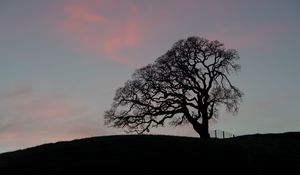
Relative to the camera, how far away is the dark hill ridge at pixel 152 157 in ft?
161

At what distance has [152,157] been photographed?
51.3 meters

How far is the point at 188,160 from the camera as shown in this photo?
50625mm

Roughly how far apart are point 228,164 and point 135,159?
725 cm

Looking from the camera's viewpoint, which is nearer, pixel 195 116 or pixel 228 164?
pixel 228 164

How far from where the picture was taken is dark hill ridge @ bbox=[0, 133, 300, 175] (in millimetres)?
48969

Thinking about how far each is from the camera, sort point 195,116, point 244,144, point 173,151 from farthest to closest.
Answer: point 195,116 → point 244,144 → point 173,151

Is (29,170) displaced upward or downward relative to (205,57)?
downward

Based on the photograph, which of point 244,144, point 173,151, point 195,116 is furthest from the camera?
point 195,116

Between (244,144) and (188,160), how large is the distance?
9.66 meters

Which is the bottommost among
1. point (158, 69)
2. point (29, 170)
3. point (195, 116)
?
point (29, 170)

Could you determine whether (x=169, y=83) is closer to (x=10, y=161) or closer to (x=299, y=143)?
(x=299, y=143)

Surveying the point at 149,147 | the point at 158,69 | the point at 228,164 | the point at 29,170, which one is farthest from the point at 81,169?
the point at 158,69

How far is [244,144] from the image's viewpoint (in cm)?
5853

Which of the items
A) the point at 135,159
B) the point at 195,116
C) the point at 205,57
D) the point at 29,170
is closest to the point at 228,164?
the point at 135,159
